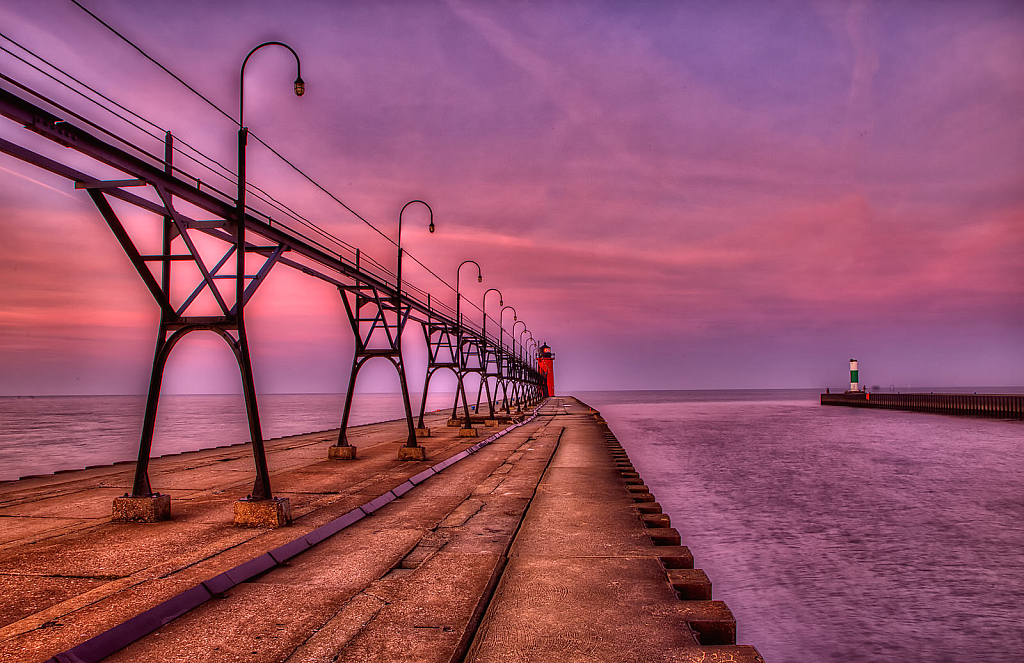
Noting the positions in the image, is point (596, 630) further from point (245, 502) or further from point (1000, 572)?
point (1000, 572)

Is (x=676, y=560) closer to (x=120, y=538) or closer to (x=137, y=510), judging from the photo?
(x=120, y=538)

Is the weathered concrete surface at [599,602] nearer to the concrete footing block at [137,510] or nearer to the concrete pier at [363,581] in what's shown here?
the concrete pier at [363,581]

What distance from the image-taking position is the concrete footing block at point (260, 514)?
10.3 metres

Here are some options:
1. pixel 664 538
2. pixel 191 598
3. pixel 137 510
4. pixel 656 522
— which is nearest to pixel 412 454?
pixel 137 510

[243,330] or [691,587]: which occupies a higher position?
[243,330]

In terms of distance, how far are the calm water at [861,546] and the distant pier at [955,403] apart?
4044 cm

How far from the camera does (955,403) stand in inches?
3000

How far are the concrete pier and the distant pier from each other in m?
76.7

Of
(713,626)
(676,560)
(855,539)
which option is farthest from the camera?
(855,539)

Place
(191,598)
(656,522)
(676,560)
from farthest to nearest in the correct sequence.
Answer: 1. (656,522)
2. (676,560)
3. (191,598)

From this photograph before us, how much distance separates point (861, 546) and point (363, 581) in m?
14.8

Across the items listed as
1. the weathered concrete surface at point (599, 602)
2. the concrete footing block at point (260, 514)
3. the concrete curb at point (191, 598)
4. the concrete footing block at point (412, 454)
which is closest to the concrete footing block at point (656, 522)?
the weathered concrete surface at point (599, 602)

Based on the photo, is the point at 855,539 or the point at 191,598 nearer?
the point at 191,598

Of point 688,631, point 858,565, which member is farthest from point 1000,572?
point 688,631
